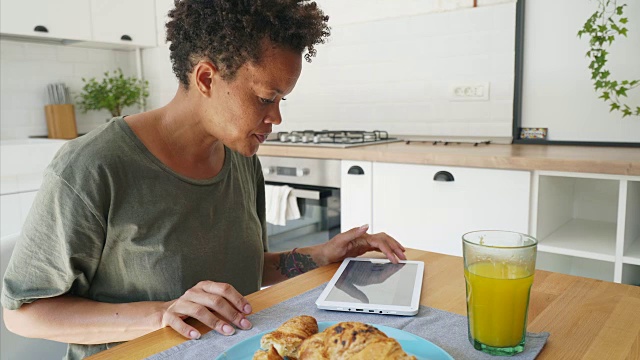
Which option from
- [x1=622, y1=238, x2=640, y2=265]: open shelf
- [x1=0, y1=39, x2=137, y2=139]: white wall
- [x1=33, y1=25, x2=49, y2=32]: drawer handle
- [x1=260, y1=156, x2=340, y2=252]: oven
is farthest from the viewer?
[x1=0, y1=39, x2=137, y2=139]: white wall

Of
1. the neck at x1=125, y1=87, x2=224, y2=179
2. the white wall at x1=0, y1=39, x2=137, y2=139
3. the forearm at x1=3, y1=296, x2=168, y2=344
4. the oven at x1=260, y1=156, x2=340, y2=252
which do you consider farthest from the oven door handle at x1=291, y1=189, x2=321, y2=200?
the white wall at x1=0, y1=39, x2=137, y2=139

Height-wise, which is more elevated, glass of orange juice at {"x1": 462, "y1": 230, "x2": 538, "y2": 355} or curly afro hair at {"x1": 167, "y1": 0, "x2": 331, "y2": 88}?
curly afro hair at {"x1": 167, "y1": 0, "x2": 331, "y2": 88}

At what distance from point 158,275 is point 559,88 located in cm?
197

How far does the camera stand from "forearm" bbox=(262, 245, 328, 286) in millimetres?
1173

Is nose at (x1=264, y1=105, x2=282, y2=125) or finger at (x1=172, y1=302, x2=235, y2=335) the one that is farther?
nose at (x1=264, y1=105, x2=282, y2=125)

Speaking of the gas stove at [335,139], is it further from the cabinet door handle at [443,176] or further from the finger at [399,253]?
the finger at [399,253]

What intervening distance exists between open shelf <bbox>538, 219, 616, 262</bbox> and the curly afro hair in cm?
128

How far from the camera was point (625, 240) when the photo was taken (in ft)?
5.78

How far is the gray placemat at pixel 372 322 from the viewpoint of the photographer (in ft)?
2.35

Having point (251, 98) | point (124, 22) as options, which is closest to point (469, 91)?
point (251, 98)

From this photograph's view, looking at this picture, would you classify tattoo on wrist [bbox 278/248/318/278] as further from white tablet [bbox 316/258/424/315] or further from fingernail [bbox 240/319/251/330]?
fingernail [bbox 240/319/251/330]

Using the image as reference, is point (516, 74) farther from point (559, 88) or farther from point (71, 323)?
point (71, 323)

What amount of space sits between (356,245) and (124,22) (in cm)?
300

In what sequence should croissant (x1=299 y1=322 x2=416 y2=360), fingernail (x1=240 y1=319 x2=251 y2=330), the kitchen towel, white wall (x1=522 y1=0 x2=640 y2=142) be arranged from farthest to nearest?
the kitchen towel, white wall (x1=522 y1=0 x2=640 y2=142), fingernail (x1=240 y1=319 x2=251 y2=330), croissant (x1=299 y1=322 x2=416 y2=360)
